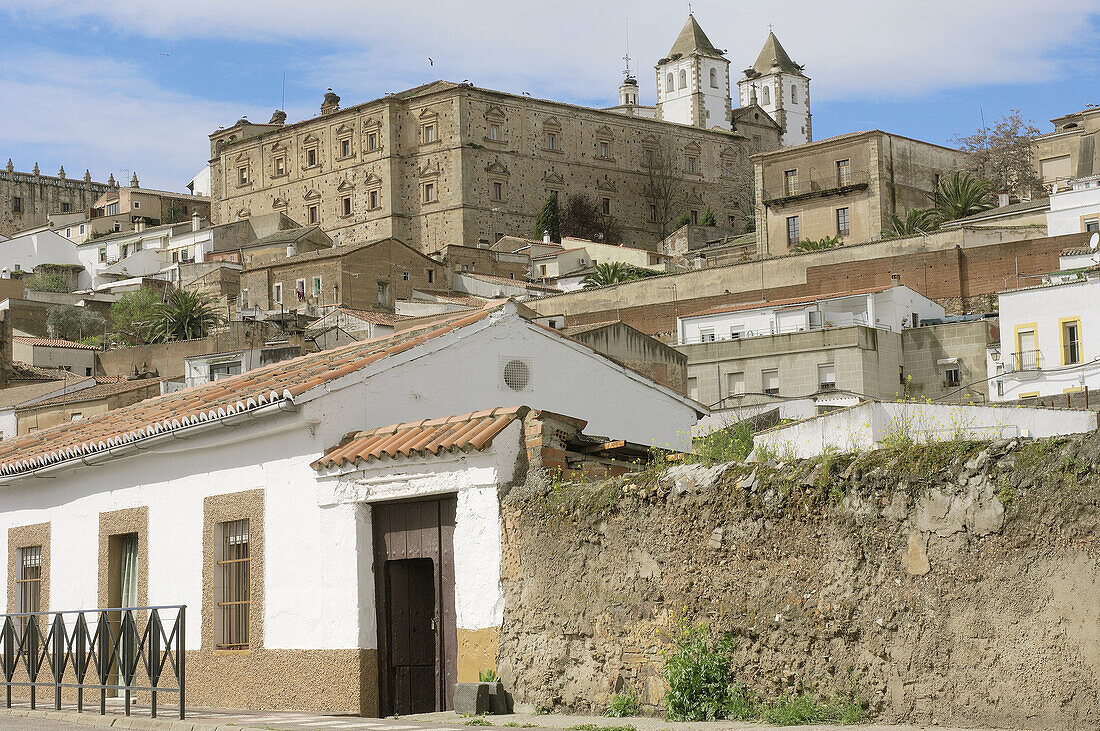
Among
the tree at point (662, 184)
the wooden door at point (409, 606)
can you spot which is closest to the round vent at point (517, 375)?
the wooden door at point (409, 606)

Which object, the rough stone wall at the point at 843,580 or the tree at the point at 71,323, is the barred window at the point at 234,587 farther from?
the tree at the point at 71,323

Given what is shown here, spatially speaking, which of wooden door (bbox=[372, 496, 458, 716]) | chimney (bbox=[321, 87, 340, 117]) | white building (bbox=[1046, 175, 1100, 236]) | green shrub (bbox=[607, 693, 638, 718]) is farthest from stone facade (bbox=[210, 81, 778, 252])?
green shrub (bbox=[607, 693, 638, 718])

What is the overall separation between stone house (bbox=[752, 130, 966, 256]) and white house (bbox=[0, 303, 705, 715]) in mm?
55940

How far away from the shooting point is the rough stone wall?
7840 millimetres

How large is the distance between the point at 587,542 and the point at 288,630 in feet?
13.8

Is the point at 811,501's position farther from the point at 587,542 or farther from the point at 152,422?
the point at 152,422

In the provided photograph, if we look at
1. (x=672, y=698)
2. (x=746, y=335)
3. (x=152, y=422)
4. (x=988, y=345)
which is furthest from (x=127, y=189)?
(x=672, y=698)

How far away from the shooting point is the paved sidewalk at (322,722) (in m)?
9.25

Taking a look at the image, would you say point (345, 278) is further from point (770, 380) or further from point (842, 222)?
point (770, 380)

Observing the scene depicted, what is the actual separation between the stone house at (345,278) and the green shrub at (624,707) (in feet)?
194

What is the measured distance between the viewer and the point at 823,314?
50094mm

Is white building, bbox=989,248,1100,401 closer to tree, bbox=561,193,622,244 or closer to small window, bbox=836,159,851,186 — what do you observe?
small window, bbox=836,159,851,186

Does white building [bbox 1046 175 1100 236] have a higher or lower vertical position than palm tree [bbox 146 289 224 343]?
higher

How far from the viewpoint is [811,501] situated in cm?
900
